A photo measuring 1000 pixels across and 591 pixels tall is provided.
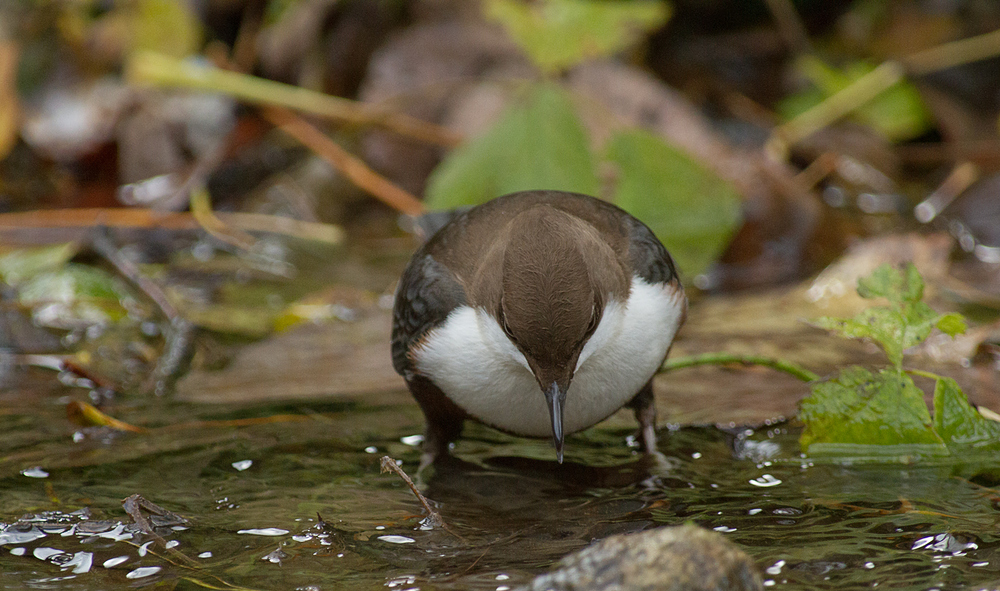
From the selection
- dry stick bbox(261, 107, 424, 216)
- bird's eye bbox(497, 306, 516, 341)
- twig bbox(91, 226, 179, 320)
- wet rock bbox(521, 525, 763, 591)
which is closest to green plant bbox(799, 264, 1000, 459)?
bird's eye bbox(497, 306, 516, 341)

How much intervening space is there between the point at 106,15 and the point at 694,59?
460 centimetres

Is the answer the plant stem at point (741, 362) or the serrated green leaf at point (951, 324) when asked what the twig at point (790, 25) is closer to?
the plant stem at point (741, 362)

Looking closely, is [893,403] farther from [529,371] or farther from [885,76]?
[885,76]

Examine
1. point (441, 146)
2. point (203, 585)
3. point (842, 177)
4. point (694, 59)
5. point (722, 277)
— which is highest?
point (694, 59)

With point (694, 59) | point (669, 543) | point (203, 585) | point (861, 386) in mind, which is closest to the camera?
point (669, 543)

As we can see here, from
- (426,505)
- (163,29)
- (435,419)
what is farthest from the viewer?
(163,29)

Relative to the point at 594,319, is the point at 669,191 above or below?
above

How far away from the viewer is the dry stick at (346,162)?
19.7 ft

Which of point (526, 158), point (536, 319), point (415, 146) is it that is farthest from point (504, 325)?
point (415, 146)

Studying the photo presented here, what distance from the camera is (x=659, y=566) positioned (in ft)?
6.38

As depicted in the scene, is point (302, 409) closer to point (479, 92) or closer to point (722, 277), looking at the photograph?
point (722, 277)

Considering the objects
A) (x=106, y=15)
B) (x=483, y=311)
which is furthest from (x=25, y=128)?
(x=483, y=311)

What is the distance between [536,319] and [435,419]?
2.20 ft

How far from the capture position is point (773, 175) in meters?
5.94
